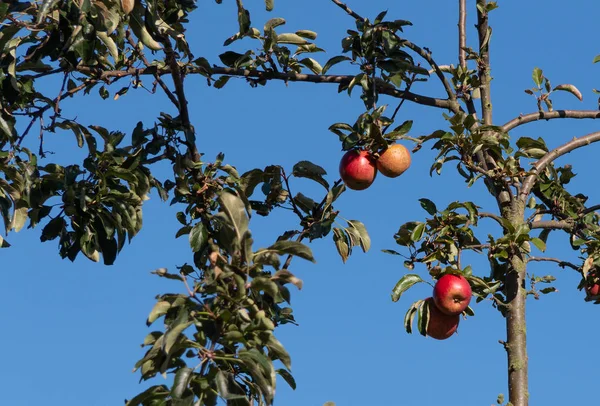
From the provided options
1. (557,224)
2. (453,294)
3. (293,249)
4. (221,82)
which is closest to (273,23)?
(221,82)

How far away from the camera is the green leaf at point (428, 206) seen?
13.6 feet

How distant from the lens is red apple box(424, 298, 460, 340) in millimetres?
4137

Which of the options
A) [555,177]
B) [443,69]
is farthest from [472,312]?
[443,69]

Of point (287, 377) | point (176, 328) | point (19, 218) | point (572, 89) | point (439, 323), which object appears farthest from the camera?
point (572, 89)

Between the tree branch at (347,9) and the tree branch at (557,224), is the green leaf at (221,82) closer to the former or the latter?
the tree branch at (347,9)

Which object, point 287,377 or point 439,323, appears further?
point 439,323

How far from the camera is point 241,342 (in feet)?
9.50

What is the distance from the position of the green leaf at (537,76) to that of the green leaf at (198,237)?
1.69 m

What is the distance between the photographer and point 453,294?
397 cm

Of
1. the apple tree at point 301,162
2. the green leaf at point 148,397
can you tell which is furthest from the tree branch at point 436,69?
the green leaf at point 148,397

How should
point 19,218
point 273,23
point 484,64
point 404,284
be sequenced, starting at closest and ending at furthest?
point 19,218 < point 404,284 < point 273,23 < point 484,64

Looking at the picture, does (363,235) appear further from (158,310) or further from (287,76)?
(158,310)

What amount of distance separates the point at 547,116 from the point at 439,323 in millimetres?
1131

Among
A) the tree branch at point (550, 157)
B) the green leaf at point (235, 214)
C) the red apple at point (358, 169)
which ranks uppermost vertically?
the tree branch at point (550, 157)
